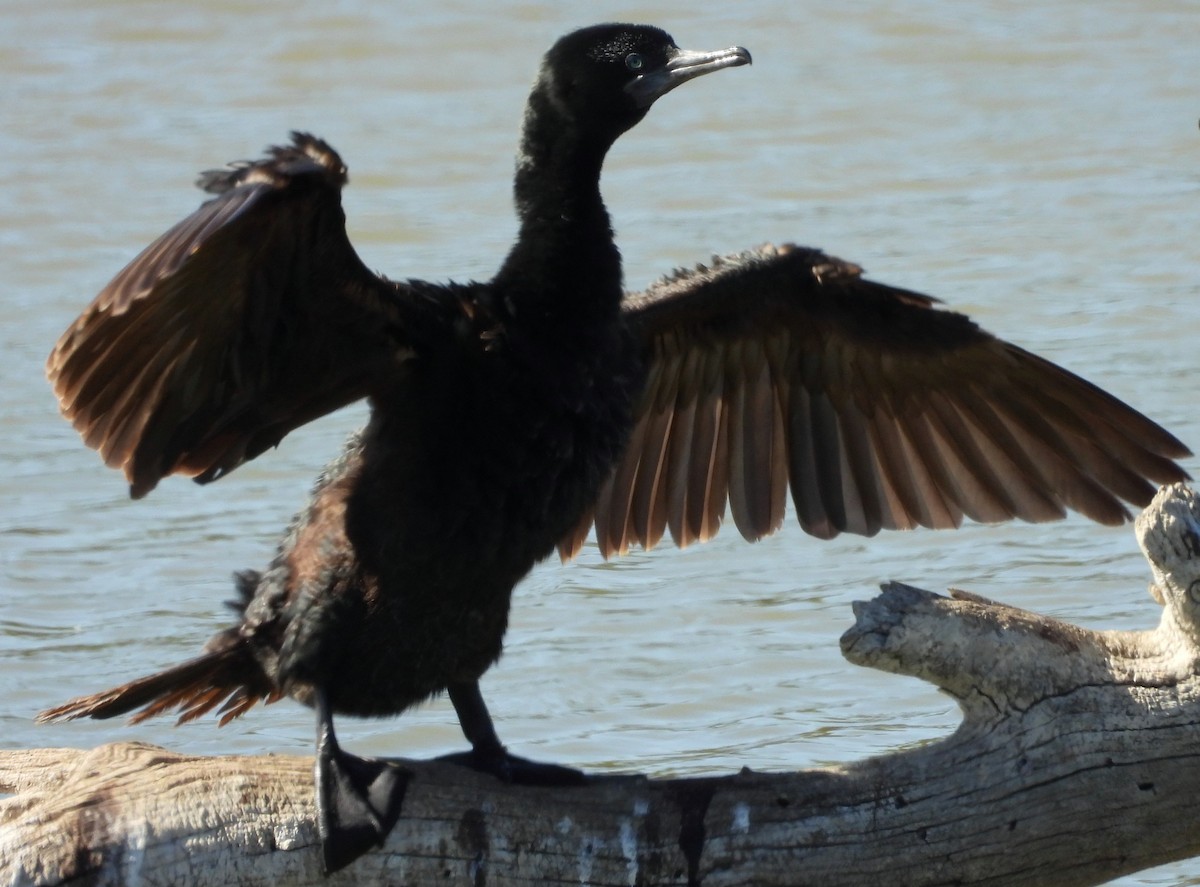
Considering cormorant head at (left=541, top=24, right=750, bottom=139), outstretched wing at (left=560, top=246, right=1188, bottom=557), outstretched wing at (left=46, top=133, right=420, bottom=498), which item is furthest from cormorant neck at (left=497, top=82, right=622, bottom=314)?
outstretched wing at (left=560, top=246, right=1188, bottom=557)

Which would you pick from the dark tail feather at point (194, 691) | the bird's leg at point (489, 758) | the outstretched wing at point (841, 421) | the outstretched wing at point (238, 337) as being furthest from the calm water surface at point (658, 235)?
the outstretched wing at point (238, 337)

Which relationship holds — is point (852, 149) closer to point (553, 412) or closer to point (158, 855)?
point (553, 412)

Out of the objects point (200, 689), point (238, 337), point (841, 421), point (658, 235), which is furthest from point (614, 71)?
point (658, 235)

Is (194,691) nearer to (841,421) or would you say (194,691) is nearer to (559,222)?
(559,222)

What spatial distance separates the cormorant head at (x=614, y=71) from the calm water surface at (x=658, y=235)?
2.22 m

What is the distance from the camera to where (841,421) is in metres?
5.66

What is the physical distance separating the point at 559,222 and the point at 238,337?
2.65ft

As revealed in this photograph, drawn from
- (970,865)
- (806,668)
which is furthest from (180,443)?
(806,668)

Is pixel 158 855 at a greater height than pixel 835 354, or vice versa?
pixel 835 354

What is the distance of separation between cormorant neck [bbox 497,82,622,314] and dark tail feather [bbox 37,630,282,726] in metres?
1.01

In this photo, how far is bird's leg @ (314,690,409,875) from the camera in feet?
13.9

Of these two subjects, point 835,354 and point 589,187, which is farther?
point 835,354

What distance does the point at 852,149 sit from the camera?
11.3 m

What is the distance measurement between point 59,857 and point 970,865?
5.86ft
